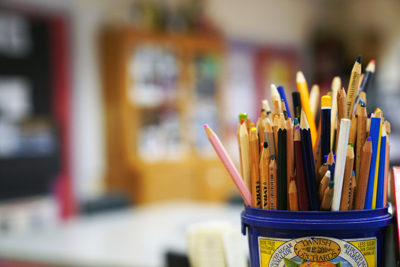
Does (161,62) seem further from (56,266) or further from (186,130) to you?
(56,266)

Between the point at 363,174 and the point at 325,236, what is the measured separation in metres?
0.08

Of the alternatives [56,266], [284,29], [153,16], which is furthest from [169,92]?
[56,266]

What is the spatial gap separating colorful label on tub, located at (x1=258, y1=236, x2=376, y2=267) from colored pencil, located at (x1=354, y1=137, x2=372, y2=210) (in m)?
0.04

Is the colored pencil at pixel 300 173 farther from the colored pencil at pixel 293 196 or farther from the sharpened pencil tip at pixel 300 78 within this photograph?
the sharpened pencil tip at pixel 300 78

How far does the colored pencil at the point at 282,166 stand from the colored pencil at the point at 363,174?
81 millimetres

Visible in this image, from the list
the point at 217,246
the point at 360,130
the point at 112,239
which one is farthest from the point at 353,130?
the point at 112,239

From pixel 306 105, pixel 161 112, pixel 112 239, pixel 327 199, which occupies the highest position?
pixel 306 105

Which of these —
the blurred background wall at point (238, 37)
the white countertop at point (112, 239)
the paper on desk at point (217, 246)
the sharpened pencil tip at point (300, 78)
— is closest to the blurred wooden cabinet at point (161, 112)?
the blurred background wall at point (238, 37)

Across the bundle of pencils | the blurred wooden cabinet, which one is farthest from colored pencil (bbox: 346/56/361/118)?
the blurred wooden cabinet

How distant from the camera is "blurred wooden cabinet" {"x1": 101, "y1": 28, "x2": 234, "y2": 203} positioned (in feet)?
14.5

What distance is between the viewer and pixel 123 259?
5.72 feet

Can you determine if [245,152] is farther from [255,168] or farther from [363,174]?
[363,174]

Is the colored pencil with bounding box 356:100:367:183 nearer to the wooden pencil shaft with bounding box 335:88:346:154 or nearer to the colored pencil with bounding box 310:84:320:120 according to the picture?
the wooden pencil shaft with bounding box 335:88:346:154

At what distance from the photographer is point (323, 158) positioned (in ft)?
2.02
